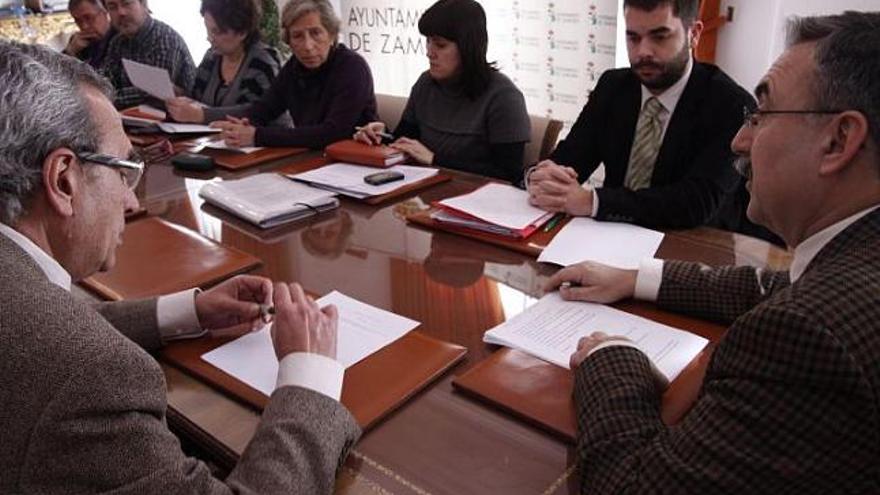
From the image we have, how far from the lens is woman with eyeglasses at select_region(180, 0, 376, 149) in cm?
260

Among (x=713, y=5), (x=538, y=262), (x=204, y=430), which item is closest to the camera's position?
(x=204, y=430)

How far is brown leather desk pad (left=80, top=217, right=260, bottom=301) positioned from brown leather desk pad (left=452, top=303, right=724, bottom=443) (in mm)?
629

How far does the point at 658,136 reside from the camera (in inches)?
75.5

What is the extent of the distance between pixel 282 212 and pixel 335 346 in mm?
749

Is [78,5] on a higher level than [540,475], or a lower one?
higher

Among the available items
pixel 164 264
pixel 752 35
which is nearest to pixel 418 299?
pixel 164 264

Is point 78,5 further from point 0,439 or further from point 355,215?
point 0,439

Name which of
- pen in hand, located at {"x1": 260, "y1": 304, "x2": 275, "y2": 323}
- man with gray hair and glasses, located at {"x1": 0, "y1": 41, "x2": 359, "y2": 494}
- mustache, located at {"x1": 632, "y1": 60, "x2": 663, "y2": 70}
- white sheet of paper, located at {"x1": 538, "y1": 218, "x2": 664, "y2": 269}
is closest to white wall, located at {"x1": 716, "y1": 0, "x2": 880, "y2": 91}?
mustache, located at {"x1": 632, "y1": 60, "x2": 663, "y2": 70}

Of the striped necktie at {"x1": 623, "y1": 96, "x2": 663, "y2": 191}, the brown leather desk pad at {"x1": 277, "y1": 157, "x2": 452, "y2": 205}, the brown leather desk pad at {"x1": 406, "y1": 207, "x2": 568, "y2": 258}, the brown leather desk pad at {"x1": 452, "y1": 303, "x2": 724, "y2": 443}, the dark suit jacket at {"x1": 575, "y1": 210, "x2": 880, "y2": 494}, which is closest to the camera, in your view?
the dark suit jacket at {"x1": 575, "y1": 210, "x2": 880, "y2": 494}

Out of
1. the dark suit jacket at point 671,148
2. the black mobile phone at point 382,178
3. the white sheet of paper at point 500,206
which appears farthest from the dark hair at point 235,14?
the white sheet of paper at point 500,206

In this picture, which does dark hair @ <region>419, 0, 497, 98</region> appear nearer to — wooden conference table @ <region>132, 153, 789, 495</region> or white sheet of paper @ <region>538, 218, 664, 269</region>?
wooden conference table @ <region>132, 153, 789, 495</region>

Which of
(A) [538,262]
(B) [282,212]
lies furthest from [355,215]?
(A) [538,262]

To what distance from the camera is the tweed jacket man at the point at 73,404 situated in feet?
2.19

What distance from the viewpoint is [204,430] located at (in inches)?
36.3
